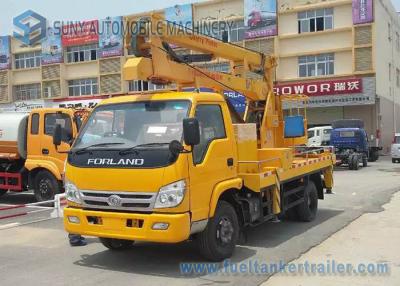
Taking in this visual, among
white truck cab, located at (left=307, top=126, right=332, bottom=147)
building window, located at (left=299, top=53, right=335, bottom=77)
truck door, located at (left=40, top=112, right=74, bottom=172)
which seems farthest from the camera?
building window, located at (left=299, top=53, right=335, bottom=77)

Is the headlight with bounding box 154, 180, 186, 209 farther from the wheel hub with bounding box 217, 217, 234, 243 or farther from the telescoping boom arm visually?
the telescoping boom arm

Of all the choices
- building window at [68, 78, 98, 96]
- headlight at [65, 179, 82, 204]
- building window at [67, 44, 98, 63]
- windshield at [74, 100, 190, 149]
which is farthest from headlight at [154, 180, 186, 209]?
building window at [67, 44, 98, 63]

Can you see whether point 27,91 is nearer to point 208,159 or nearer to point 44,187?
point 44,187

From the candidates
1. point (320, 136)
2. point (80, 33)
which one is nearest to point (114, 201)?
point (320, 136)

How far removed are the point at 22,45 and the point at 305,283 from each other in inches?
1964

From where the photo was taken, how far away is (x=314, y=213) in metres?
10.1

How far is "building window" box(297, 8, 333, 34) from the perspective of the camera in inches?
1443

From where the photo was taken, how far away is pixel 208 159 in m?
6.57

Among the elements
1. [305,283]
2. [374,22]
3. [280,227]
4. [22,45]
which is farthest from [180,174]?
[22,45]

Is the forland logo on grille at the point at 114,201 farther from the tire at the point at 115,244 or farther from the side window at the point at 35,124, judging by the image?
the side window at the point at 35,124

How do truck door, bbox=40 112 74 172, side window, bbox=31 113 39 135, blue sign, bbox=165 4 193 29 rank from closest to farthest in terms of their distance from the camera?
truck door, bbox=40 112 74 172 → side window, bbox=31 113 39 135 → blue sign, bbox=165 4 193 29

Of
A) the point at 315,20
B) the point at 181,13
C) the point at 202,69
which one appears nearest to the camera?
the point at 202,69

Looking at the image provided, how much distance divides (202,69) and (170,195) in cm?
308

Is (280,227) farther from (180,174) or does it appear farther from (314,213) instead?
(180,174)
